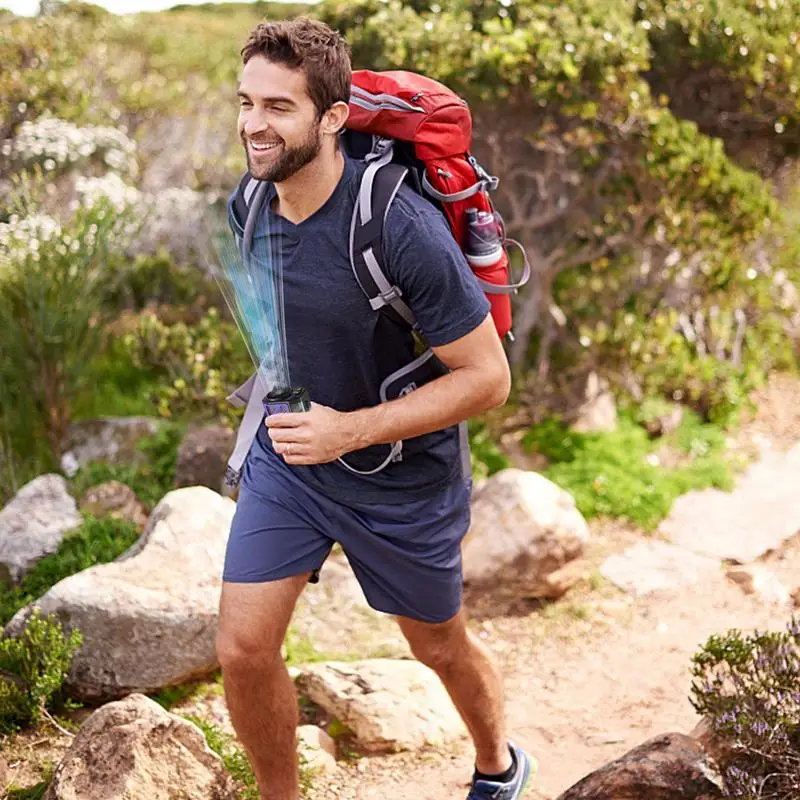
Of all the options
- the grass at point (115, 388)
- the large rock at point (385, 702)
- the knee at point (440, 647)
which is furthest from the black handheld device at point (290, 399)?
the grass at point (115, 388)

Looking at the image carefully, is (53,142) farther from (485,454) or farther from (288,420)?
(288,420)

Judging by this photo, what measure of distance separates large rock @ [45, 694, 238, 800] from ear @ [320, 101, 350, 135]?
179 centimetres

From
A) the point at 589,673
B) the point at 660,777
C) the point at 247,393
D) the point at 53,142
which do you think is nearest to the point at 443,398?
the point at 247,393

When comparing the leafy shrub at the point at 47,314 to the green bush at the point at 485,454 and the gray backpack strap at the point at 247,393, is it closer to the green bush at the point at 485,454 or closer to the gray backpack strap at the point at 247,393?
the green bush at the point at 485,454

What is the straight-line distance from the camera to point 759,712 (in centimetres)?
321

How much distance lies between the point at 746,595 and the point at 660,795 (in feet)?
7.85

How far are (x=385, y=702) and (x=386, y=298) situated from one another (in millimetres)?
1906

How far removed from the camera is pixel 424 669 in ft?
14.1

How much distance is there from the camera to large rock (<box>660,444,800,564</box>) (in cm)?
580

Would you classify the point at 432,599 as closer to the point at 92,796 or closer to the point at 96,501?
the point at 92,796

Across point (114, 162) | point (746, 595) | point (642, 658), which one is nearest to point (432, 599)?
point (642, 658)

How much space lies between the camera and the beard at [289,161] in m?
2.67

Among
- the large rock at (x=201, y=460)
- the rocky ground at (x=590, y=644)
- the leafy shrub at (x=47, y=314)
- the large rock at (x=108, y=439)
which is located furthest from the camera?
the large rock at (x=108, y=439)

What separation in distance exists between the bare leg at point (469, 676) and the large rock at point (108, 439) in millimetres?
3141
